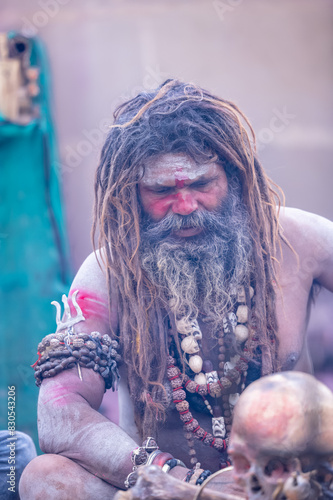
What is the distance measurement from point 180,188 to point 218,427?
0.94 metres

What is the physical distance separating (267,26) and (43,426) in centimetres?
269

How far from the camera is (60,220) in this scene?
10.2 ft

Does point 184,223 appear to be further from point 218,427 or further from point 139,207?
point 218,427

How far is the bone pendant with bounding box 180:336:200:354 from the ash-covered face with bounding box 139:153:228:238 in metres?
0.41

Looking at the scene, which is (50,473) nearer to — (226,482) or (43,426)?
(43,426)

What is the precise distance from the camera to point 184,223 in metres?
2.16

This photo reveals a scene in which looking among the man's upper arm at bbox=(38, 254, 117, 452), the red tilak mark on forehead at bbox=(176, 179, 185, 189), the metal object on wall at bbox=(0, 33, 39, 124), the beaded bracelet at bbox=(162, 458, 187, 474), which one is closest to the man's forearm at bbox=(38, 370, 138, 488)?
the man's upper arm at bbox=(38, 254, 117, 452)

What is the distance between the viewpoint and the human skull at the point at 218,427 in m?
2.10

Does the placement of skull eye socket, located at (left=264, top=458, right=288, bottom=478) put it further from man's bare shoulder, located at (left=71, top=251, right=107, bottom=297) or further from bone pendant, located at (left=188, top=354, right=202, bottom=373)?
man's bare shoulder, located at (left=71, top=251, right=107, bottom=297)

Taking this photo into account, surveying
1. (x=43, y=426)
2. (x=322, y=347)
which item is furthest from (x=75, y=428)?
(x=322, y=347)

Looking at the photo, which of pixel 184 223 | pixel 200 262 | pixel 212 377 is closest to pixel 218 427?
pixel 212 377

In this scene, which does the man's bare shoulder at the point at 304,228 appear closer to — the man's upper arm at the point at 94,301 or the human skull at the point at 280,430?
the man's upper arm at the point at 94,301

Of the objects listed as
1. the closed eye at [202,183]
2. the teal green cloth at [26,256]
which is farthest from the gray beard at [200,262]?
the teal green cloth at [26,256]

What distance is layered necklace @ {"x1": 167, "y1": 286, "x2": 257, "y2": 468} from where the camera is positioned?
211cm
